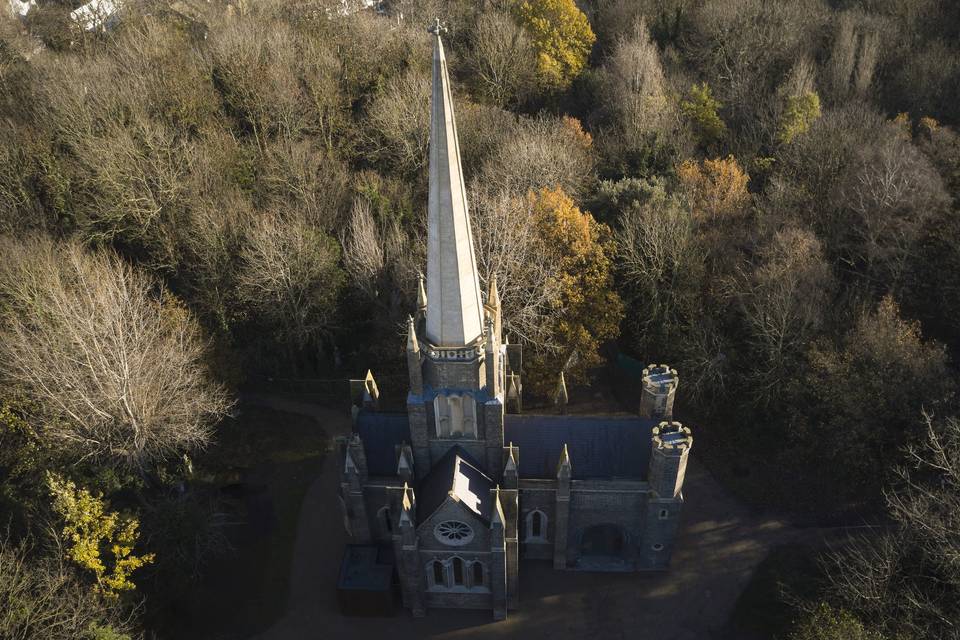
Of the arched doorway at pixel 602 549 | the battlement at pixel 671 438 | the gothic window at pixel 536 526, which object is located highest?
the battlement at pixel 671 438

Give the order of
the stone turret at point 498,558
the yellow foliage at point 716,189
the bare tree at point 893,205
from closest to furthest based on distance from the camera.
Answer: the stone turret at point 498,558, the bare tree at point 893,205, the yellow foliage at point 716,189

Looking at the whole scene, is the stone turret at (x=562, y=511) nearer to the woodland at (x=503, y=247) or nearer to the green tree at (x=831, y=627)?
the green tree at (x=831, y=627)

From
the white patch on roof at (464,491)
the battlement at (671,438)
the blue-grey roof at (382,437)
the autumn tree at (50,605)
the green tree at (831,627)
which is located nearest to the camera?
the green tree at (831,627)

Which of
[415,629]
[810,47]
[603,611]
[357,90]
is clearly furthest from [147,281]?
[810,47]

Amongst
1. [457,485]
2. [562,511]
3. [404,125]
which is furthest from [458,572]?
[404,125]

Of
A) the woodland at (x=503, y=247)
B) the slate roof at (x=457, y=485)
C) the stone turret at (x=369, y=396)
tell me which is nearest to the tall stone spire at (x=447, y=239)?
the slate roof at (x=457, y=485)

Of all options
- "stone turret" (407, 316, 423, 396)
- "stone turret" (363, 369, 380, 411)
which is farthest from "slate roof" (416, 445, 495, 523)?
"stone turret" (363, 369, 380, 411)

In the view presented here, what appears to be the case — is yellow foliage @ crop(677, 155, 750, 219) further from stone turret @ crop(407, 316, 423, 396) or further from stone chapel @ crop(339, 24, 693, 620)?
stone turret @ crop(407, 316, 423, 396)

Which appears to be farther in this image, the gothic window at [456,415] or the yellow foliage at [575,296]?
the yellow foliage at [575,296]

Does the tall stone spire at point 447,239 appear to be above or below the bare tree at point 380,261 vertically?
above
